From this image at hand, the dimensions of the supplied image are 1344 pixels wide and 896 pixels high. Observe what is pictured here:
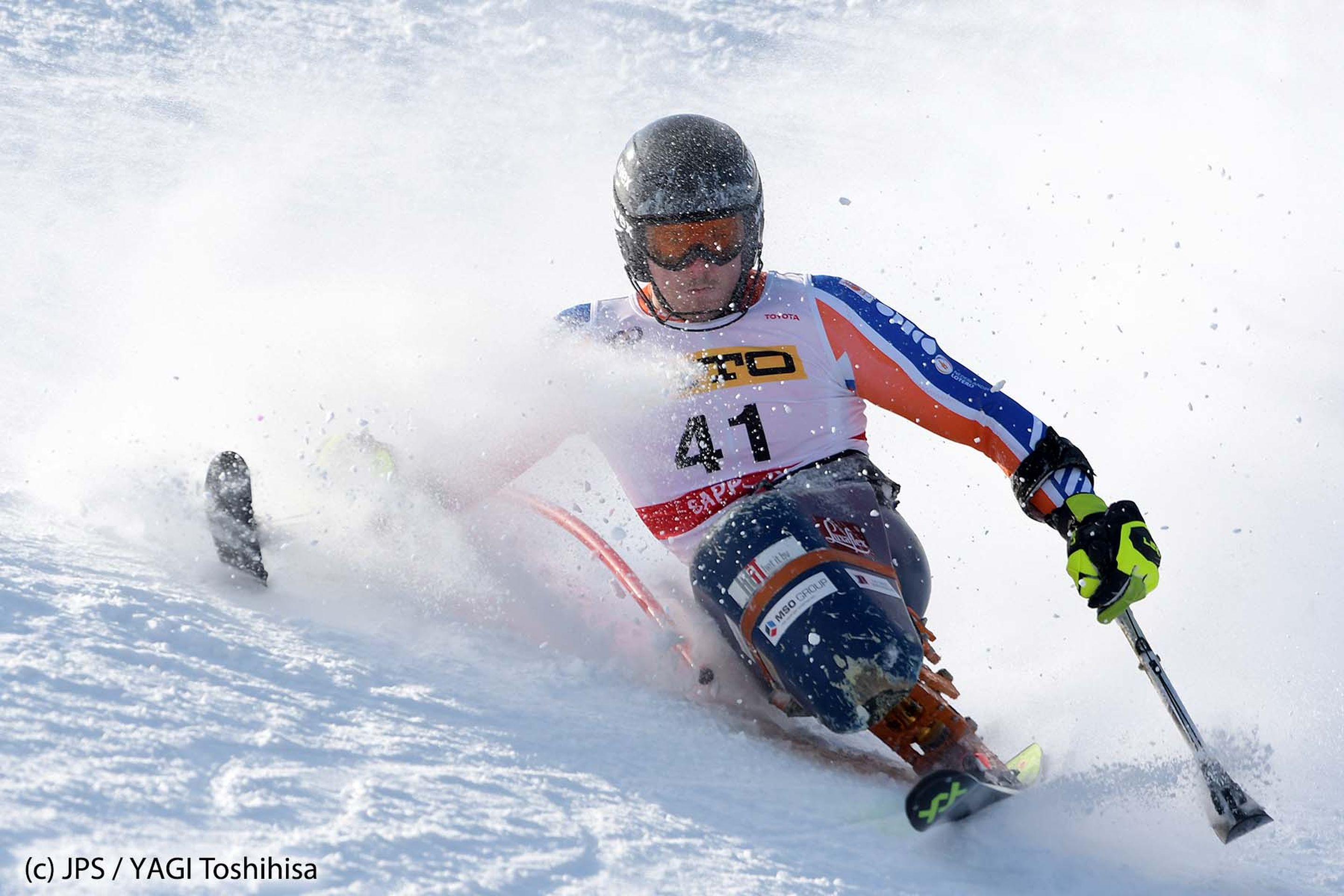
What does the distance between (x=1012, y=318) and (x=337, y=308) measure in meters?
4.35

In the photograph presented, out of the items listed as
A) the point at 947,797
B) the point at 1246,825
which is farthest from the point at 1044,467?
the point at 947,797

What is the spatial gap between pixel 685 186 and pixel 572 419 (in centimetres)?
86

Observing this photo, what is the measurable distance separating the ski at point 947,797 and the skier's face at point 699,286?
1.72 m

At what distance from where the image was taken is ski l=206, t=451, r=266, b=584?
334cm

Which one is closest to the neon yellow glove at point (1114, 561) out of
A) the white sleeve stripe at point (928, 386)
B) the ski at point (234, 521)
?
the white sleeve stripe at point (928, 386)

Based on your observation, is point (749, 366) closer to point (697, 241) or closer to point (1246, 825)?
point (697, 241)

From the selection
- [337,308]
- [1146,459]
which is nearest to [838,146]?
[1146,459]

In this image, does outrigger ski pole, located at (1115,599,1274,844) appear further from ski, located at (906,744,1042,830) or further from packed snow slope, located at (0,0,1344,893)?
ski, located at (906,744,1042,830)

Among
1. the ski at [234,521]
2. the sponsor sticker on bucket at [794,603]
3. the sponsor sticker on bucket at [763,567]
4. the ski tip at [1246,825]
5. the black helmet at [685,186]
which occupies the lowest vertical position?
the ski tip at [1246,825]

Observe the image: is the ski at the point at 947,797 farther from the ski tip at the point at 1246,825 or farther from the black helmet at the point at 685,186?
the black helmet at the point at 685,186

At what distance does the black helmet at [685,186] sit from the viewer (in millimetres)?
3613

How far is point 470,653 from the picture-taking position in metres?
3.22

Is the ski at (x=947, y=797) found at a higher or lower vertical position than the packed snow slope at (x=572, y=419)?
lower

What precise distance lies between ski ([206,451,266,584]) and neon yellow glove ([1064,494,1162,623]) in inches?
87.0
